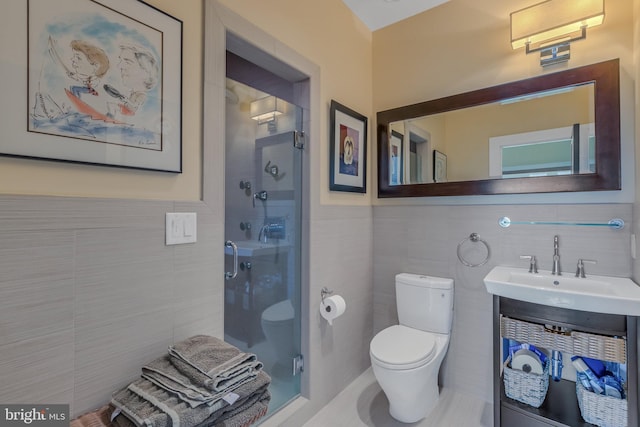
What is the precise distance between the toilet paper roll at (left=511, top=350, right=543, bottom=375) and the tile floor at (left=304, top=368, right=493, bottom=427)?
0.45m

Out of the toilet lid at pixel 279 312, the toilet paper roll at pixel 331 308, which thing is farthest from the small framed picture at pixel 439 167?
the toilet lid at pixel 279 312

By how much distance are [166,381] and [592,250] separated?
2183 millimetres

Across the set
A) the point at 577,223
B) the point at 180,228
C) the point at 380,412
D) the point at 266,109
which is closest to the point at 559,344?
the point at 577,223

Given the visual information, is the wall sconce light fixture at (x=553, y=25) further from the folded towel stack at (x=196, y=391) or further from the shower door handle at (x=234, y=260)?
the folded towel stack at (x=196, y=391)

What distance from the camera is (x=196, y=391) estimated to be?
0.95 meters

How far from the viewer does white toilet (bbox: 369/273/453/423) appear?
1.67 m

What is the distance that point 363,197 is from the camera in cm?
243

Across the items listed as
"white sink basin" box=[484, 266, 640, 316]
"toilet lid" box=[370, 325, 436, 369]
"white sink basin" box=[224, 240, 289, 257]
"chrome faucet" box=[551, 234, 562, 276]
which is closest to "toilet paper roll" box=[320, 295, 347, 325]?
"toilet lid" box=[370, 325, 436, 369]

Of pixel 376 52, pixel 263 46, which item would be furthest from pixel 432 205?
pixel 263 46

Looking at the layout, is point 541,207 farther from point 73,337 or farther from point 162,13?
point 73,337

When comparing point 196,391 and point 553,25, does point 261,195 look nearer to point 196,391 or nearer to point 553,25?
point 196,391

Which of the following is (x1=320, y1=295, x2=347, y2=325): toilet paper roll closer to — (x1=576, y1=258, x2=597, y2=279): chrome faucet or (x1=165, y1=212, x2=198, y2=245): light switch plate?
(x1=165, y1=212, x2=198, y2=245): light switch plate

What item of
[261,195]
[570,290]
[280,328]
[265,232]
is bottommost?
[280,328]

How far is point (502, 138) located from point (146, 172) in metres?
2.06
